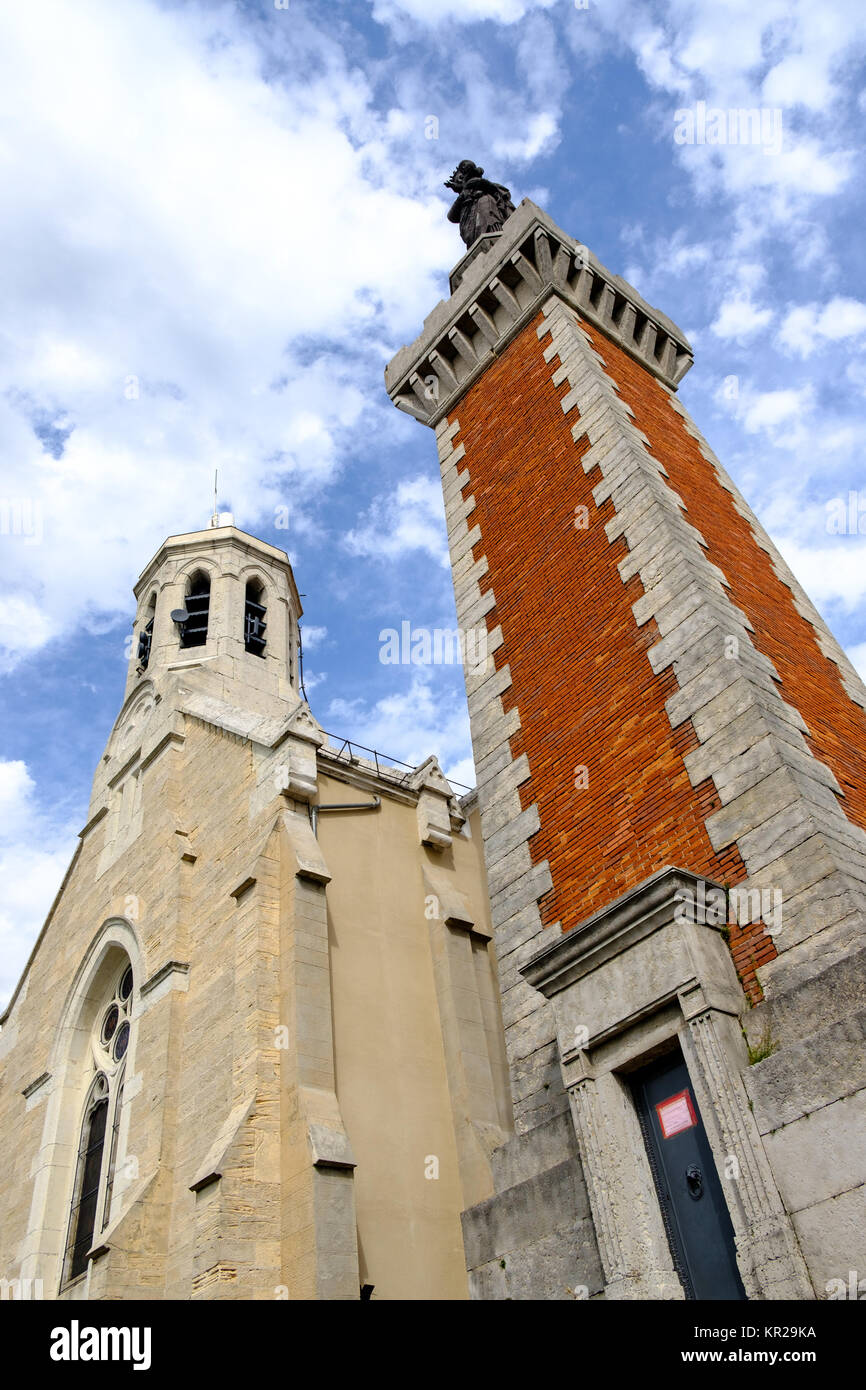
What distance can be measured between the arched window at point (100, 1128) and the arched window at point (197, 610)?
7.74 meters

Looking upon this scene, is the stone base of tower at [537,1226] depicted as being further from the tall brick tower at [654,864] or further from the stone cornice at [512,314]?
the stone cornice at [512,314]

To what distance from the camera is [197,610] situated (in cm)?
2289

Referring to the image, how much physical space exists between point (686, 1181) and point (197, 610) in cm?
1827

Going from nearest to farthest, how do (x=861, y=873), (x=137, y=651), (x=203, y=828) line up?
1. (x=861, y=873)
2. (x=203, y=828)
3. (x=137, y=651)

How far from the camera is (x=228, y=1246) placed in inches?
395

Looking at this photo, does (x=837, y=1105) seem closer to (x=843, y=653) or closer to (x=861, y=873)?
(x=861, y=873)

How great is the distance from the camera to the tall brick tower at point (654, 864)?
6.20 metres

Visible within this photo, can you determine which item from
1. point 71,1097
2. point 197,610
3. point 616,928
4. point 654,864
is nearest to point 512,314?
point 654,864

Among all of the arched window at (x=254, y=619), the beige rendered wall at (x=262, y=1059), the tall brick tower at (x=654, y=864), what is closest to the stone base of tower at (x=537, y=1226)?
the tall brick tower at (x=654, y=864)

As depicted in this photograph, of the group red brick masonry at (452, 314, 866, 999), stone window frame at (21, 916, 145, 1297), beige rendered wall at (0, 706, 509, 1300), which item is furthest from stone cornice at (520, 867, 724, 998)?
stone window frame at (21, 916, 145, 1297)

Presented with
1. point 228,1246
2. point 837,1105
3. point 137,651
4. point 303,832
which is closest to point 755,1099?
point 837,1105

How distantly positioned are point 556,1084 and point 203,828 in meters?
8.67

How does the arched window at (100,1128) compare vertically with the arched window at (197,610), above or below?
below

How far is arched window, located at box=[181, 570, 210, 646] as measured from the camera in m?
22.2
